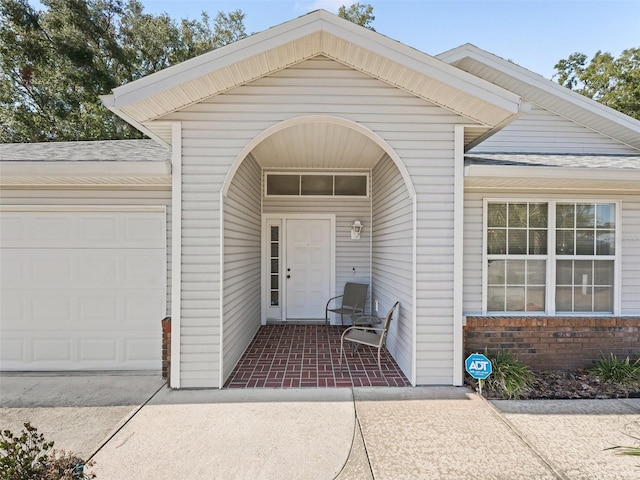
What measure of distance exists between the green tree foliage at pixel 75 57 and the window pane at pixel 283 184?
9.96 metres

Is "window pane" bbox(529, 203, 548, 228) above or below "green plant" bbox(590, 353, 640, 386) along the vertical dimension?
above

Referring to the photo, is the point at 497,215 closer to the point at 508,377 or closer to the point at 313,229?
the point at 508,377

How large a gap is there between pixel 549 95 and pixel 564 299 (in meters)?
3.17

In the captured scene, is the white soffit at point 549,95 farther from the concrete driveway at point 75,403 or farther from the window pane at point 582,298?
the concrete driveway at point 75,403

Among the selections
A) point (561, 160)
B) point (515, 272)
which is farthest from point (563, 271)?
point (561, 160)

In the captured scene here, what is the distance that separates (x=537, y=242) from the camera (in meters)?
4.15

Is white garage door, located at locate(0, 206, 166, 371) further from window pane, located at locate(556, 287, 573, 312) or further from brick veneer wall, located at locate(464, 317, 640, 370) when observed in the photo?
window pane, located at locate(556, 287, 573, 312)

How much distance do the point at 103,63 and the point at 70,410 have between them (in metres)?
14.0

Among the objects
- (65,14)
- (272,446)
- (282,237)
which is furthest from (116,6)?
(272,446)

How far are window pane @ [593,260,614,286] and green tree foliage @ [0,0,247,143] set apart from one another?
15.2m

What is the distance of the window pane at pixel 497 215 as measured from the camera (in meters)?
4.13

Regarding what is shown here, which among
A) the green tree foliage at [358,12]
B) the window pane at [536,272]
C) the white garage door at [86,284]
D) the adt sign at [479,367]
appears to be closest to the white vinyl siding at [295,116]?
the adt sign at [479,367]

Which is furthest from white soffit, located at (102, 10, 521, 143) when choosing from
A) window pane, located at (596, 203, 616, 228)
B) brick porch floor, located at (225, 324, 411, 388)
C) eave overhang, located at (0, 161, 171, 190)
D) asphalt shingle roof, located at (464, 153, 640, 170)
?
brick porch floor, located at (225, 324, 411, 388)

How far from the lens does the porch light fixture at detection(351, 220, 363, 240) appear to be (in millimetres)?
6133
